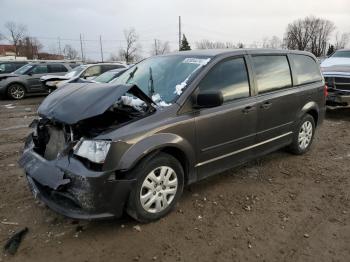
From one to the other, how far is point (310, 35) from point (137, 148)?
9112 centimetres

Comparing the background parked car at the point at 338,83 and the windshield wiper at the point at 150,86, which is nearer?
the windshield wiper at the point at 150,86

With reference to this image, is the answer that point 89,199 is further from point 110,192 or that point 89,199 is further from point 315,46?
point 315,46

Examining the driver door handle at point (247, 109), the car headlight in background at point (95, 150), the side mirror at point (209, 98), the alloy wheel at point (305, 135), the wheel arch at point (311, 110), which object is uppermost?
the side mirror at point (209, 98)

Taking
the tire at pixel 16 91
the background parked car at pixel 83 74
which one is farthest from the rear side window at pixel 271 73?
the tire at pixel 16 91

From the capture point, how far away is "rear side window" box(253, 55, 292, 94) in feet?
15.6

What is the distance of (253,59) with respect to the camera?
472 centimetres

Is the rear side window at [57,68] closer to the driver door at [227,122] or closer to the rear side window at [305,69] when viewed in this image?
the rear side window at [305,69]

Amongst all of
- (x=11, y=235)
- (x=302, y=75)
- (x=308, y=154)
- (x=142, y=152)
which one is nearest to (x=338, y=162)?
(x=308, y=154)

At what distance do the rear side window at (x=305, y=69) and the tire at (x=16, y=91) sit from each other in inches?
514

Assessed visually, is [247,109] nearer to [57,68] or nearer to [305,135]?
[305,135]

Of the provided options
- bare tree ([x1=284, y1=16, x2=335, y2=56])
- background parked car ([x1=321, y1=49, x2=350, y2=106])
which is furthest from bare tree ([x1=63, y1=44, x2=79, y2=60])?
background parked car ([x1=321, y1=49, x2=350, y2=106])

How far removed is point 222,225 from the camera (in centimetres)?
365

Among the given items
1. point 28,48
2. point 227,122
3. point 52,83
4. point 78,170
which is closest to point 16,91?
point 52,83

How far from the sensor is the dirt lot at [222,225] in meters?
3.18
